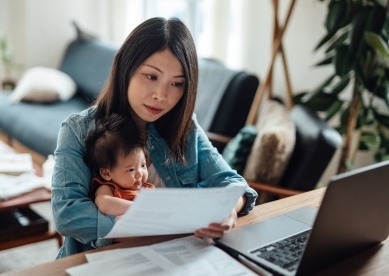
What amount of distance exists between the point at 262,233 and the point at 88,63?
3.09 metres

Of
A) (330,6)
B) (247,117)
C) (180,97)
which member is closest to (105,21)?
(247,117)

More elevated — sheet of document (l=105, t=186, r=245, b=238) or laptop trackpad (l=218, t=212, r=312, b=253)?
sheet of document (l=105, t=186, r=245, b=238)

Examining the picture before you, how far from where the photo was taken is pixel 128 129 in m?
1.18

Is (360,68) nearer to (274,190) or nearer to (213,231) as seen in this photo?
(274,190)

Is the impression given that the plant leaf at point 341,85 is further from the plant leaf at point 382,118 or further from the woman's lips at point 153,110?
the woman's lips at point 153,110

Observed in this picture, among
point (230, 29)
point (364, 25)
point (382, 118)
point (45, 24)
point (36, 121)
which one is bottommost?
point (36, 121)

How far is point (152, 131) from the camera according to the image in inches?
51.4

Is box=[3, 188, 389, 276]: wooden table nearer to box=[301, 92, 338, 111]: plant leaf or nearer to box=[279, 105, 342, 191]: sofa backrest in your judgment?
box=[279, 105, 342, 191]: sofa backrest

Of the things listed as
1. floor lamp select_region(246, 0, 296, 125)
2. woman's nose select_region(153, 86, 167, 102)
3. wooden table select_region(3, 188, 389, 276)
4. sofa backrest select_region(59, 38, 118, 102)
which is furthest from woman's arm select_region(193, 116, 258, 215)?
sofa backrest select_region(59, 38, 118, 102)

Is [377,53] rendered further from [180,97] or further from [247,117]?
[180,97]

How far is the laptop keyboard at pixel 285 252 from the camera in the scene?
2.98 ft

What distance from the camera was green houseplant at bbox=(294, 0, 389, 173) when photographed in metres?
2.13

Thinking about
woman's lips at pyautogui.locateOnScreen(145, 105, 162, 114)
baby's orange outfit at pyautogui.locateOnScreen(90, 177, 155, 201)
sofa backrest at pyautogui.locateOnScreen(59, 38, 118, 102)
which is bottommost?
sofa backrest at pyautogui.locateOnScreen(59, 38, 118, 102)

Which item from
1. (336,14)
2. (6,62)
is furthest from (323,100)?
(6,62)
